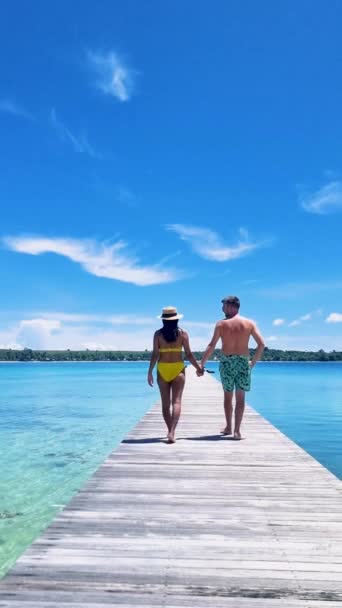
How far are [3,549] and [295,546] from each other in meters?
4.86

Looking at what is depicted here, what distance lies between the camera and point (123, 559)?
319 centimetres

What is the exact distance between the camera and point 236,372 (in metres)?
7.27

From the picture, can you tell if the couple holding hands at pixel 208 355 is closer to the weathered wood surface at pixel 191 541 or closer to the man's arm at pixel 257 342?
the man's arm at pixel 257 342

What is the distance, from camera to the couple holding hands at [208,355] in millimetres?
7031

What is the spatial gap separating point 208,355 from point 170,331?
73 centimetres

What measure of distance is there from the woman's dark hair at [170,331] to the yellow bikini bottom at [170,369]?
1.20 ft

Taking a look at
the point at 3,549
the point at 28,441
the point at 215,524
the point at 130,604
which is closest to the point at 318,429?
the point at 28,441

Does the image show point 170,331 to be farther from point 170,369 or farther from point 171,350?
point 170,369

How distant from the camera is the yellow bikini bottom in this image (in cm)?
703

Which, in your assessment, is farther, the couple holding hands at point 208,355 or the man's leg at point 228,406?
the man's leg at point 228,406

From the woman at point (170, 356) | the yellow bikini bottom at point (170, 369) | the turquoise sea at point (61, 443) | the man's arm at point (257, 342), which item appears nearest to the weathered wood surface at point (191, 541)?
the woman at point (170, 356)

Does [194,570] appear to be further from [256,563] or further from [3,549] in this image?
[3,549]

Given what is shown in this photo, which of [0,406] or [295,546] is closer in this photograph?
[295,546]

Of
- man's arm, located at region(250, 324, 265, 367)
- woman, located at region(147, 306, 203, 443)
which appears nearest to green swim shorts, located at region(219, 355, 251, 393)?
man's arm, located at region(250, 324, 265, 367)
